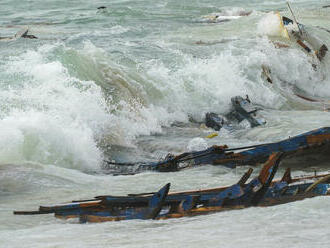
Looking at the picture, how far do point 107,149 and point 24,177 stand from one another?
2.46 meters

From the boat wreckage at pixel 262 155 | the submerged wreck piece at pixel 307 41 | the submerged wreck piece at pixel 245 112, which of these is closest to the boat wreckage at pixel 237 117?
the submerged wreck piece at pixel 245 112

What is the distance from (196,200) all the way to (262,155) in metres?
2.62

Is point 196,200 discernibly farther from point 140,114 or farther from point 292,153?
point 140,114

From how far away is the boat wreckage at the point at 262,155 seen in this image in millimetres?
7859

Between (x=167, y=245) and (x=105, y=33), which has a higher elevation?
(x=167, y=245)

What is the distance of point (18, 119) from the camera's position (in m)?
10.2

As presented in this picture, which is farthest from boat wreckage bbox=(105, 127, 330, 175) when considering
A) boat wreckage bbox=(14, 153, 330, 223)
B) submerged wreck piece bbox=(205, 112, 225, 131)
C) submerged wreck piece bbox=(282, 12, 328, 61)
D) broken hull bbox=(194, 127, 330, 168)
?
submerged wreck piece bbox=(282, 12, 328, 61)

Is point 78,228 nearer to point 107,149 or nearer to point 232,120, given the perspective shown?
point 107,149

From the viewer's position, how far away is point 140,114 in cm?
1250

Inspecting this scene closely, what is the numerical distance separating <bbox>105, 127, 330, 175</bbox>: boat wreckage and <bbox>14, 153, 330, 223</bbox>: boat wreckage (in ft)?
5.48

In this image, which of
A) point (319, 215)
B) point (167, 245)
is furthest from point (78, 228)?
point (319, 215)

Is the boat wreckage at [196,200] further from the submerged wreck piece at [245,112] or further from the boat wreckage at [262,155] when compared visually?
the submerged wreck piece at [245,112]

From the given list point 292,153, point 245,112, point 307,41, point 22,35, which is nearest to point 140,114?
point 245,112

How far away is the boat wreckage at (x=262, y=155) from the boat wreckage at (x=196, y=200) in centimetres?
167
